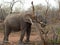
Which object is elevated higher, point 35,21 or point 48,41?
point 35,21

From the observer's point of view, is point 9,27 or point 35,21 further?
point 9,27

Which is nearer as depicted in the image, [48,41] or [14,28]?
[48,41]

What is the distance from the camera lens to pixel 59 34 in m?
10.9

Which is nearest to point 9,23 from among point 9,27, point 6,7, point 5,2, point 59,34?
point 9,27

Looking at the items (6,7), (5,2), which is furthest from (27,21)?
(6,7)

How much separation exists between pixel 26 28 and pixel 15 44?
0.88 metres

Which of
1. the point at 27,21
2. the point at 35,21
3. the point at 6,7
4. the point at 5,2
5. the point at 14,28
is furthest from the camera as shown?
the point at 6,7

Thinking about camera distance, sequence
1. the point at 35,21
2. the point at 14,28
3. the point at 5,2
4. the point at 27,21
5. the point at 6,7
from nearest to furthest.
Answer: the point at 35,21 < the point at 27,21 < the point at 14,28 < the point at 5,2 < the point at 6,7

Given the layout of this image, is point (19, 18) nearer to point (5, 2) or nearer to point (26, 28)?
point (26, 28)

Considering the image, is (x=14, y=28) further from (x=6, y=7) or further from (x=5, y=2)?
(x=6, y=7)

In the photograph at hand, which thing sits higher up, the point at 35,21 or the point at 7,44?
the point at 35,21

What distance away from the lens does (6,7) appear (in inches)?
1192

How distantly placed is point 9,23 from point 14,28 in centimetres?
39

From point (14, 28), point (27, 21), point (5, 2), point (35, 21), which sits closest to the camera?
point (35, 21)
